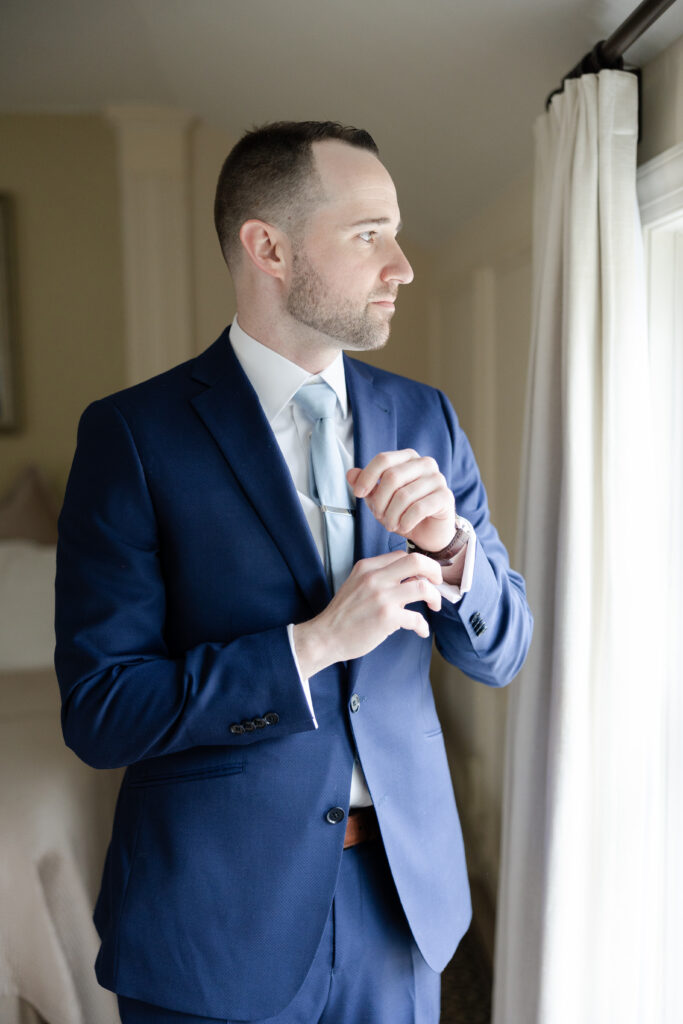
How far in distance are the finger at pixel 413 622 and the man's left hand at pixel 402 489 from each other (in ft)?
0.35

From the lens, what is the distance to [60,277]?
2.96 m

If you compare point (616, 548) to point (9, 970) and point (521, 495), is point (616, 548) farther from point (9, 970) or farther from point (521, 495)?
point (9, 970)

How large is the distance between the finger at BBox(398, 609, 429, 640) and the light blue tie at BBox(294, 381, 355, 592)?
0.15 meters

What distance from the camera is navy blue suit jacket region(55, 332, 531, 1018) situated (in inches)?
43.7

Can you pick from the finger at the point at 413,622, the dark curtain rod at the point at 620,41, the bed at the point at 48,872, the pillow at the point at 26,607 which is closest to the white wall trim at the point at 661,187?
the dark curtain rod at the point at 620,41

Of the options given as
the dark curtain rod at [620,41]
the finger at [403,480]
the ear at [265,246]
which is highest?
the dark curtain rod at [620,41]

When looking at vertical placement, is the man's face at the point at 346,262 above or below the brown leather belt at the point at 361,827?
above

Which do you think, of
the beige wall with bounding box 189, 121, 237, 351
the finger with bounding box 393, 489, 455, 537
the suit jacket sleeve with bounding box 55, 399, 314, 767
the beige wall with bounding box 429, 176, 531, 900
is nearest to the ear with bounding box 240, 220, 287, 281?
the suit jacket sleeve with bounding box 55, 399, 314, 767

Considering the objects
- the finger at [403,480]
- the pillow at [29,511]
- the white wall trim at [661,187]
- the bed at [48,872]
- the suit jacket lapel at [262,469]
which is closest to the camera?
the finger at [403,480]

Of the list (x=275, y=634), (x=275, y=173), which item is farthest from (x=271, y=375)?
(x=275, y=634)

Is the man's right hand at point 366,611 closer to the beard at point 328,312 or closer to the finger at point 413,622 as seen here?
the finger at point 413,622

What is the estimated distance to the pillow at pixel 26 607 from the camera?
8.08 ft

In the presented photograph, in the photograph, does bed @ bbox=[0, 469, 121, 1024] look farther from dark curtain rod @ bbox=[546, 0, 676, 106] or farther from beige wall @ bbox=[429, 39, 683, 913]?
dark curtain rod @ bbox=[546, 0, 676, 106]

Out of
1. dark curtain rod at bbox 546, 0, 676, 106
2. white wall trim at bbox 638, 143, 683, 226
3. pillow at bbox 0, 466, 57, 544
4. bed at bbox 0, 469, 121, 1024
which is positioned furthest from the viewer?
pillow at bbox 0, 466, 57, 544
